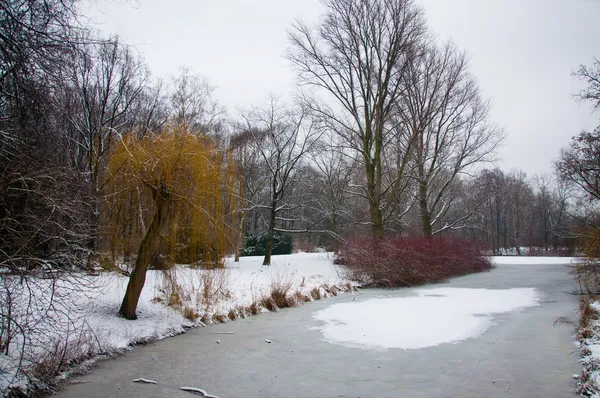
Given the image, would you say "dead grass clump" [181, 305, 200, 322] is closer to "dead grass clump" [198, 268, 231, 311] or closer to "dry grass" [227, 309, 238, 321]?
"dead grass clump" [198, 268, 231, 311]

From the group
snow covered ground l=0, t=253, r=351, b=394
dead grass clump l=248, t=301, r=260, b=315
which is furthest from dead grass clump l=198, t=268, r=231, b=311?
dead grass clump l=248, t=301, r=260, b=315

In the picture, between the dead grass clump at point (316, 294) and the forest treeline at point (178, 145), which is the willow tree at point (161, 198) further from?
the dead grass clump at point (316, 294)

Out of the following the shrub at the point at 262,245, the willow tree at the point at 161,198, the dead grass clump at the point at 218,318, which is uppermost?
the willow tree at the point at 161,198

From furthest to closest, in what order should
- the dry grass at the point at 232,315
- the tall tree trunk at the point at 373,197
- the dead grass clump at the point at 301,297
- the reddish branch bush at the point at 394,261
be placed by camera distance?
the tall tree trunk at the point at 373,197, the reddish branch bush at the point at 394,261, the dead grass clump at the point at 301,297, the dry grass at the point at 232,315

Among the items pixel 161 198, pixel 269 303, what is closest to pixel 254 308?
pixel 269 303

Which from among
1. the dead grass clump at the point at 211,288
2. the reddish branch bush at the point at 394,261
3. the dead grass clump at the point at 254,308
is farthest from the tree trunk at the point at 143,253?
the reddish branch bush at the point at 394,261

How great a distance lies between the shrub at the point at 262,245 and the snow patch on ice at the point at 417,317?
567 inches

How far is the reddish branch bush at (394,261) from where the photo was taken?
18.1 metres

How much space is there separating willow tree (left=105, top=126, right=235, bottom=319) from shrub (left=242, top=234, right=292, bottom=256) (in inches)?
721

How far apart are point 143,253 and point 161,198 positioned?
4.19 feet

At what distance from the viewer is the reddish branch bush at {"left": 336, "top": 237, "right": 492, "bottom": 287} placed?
18.1 meters

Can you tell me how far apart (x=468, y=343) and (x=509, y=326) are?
2219 mm

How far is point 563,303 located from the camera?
1332 centimetres

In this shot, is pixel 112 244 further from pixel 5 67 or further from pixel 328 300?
pixel 328 300
